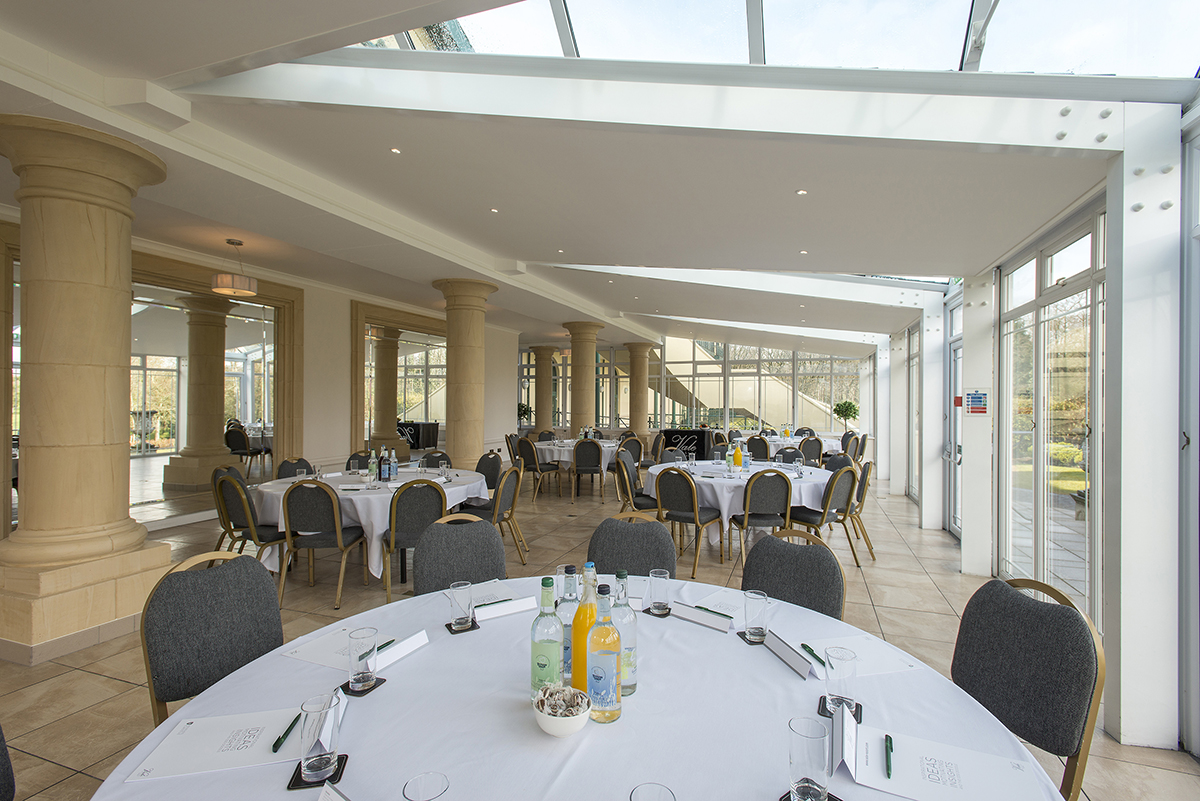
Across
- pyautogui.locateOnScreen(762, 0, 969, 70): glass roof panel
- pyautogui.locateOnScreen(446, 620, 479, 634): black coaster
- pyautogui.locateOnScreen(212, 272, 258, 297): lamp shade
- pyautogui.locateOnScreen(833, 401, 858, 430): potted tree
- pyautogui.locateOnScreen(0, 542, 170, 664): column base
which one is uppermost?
pyautogui.locateOnScreen(762, 0, 969, 70): glass roof panel

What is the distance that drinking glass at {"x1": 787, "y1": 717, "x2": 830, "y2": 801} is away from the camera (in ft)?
3.39

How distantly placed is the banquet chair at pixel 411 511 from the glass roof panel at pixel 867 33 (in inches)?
144

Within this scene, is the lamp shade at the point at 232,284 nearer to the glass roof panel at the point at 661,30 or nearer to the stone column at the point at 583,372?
the glass roof panel at the point at 661,30

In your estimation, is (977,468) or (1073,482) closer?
(1073,482)

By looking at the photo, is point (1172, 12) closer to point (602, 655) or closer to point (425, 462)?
point (602, 655)

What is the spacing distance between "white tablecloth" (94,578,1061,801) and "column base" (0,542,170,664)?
8.68 ft

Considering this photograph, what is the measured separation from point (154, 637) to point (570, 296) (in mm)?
8674

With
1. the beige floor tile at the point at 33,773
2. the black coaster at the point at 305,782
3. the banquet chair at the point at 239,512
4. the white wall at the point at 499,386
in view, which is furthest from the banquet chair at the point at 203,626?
the white wall at the point at 499,386

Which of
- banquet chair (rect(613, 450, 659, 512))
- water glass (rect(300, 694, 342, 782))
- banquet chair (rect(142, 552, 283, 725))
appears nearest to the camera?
water glass (rect(300, 694, 342, 782))

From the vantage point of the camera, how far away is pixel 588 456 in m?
8.92

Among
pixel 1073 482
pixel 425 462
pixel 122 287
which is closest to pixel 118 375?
pixel 122 287

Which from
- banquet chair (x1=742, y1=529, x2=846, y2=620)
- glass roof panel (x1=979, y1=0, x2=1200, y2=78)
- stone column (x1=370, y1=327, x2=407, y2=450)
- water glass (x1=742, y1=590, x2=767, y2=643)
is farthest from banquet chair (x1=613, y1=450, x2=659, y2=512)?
stone column (x1=370, y1=327, x2=407, y2=450)

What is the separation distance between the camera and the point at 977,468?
5191 mm

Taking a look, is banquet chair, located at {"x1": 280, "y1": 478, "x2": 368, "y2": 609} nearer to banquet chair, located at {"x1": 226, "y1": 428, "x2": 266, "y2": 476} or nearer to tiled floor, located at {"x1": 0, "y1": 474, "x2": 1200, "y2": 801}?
tiled floor, located at {"x1": 0, "y1": 474, "x2": 1200, "y2": 801}
